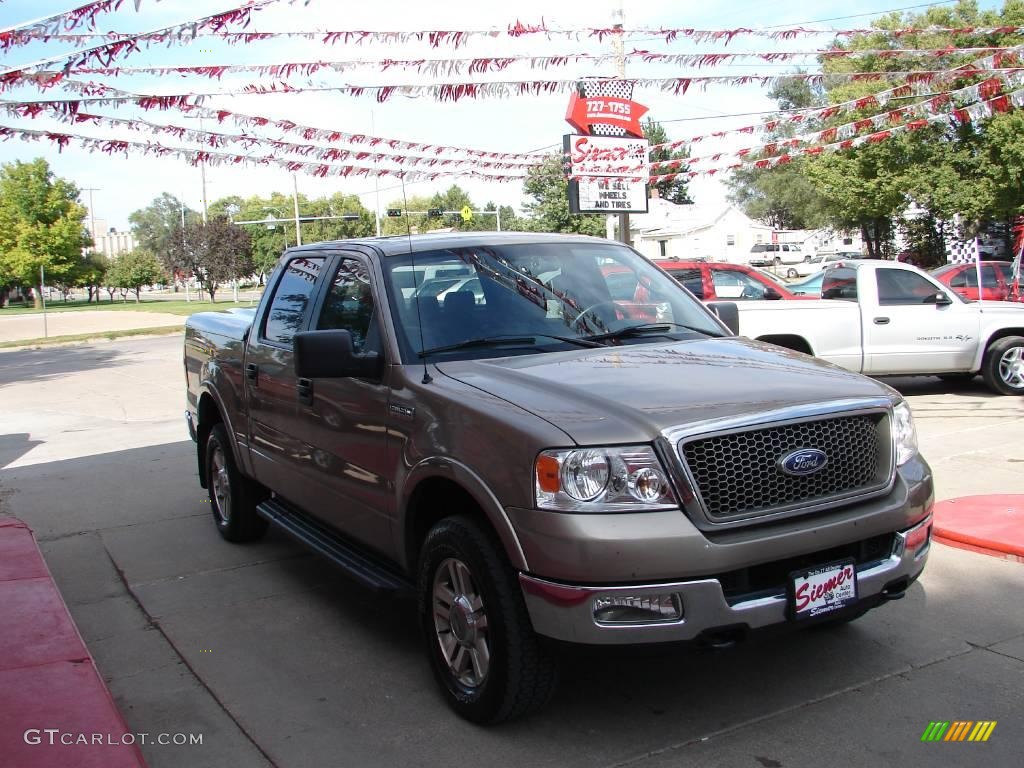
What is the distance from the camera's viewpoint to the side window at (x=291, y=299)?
5676 mm

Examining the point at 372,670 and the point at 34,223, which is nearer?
the point at 372,670

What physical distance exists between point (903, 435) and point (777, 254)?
69624mm

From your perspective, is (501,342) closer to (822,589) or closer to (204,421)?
(822,589)

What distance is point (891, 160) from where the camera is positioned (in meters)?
32.5

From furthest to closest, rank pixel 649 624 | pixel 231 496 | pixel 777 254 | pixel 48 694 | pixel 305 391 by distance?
pixel 777 254 → pixel 231 496 → pixel 305 391 → pixel 48 694 → pixel 649 624

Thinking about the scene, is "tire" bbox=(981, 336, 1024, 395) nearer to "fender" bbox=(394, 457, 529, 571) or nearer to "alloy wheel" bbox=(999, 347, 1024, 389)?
"alloy wheel" bbox=(999, 347, 1024, 389)

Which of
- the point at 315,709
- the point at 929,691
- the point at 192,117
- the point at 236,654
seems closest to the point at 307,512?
the point at 236,654

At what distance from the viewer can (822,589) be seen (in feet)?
11.8

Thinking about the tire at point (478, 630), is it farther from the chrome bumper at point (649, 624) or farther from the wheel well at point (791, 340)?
the wheel well at point (791, 340)

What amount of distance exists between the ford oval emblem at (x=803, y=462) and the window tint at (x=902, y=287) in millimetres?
8642

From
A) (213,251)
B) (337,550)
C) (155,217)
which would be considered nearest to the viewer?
(337,550)

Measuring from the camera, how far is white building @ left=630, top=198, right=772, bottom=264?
7338 cm

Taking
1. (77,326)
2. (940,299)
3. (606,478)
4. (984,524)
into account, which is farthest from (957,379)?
(77,326)

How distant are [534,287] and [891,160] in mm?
31066
